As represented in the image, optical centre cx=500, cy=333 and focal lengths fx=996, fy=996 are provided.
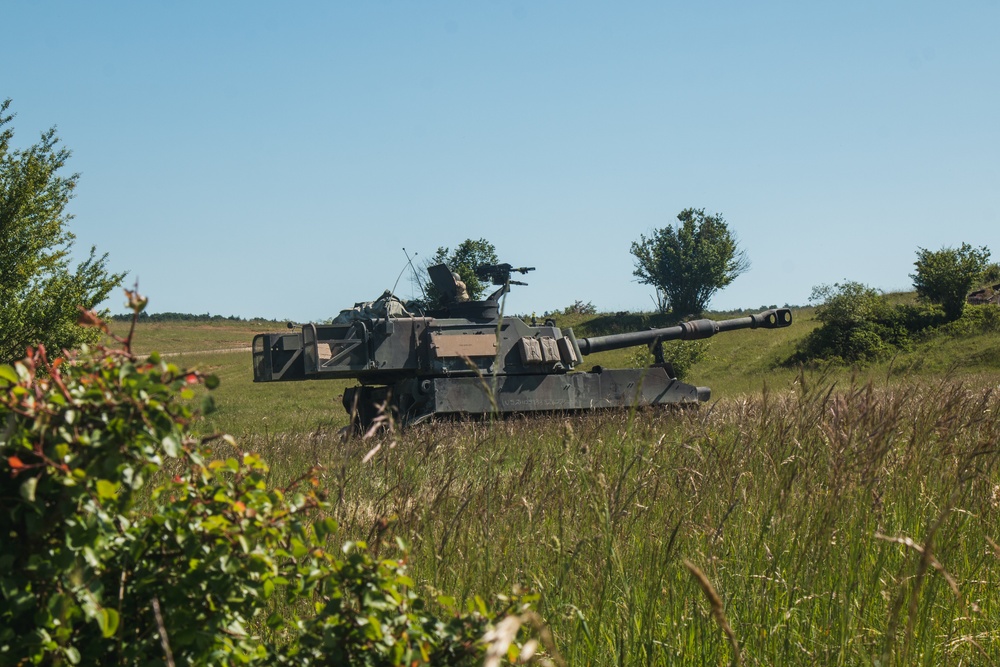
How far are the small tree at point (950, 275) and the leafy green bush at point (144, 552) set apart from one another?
3351 cm

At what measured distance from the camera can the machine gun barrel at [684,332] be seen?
14367mm

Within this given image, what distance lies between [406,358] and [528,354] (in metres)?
1.57

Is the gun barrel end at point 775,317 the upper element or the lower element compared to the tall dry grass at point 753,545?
upper

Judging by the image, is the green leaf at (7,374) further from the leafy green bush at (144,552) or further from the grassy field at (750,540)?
the grassy field at (750,540)

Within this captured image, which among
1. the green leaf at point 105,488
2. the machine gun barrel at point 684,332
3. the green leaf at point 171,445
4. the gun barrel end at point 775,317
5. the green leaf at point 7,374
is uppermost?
the gun barrel end at point 775,317

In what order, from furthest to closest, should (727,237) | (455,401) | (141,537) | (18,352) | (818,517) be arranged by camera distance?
(727,237), (455,401), (18,352), (818,517), (141,537)

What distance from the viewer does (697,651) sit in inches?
111

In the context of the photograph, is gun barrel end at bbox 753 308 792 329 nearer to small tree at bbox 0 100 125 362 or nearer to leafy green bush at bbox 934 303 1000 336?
small tree at bbox 0 100 125 362

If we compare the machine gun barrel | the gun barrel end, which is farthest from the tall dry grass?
the gun barrel end

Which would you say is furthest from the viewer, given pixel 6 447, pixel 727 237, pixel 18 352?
pixel 727 237

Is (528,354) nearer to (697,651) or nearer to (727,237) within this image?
(697,651)

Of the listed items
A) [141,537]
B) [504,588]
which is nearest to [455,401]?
[504,588]

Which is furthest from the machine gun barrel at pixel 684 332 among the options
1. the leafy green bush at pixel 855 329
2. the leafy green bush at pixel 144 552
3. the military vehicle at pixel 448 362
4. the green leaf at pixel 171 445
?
the leafy green bush at pixel 855 329

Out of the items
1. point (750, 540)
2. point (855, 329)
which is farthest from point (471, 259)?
point (750, 540)
